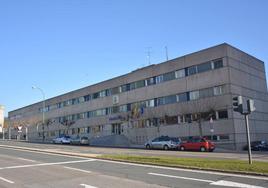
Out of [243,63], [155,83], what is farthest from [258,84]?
[155,83]

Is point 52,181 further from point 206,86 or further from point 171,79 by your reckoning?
point 171,79

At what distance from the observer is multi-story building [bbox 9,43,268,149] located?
43438mm

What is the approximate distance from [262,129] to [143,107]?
1875cm

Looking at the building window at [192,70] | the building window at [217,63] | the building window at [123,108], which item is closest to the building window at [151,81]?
the building window at [123,108]

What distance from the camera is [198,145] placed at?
36.2 metres

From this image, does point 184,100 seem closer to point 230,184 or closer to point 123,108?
point 123,108

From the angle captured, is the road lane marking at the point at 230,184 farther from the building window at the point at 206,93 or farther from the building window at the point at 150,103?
the building window at the point at 150,103

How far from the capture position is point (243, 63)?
47312mm

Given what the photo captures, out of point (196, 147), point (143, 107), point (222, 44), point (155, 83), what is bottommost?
point (196, 147)

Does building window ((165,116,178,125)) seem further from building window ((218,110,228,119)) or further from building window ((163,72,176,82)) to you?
building window ((218,110,228,119))

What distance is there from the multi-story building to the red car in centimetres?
693

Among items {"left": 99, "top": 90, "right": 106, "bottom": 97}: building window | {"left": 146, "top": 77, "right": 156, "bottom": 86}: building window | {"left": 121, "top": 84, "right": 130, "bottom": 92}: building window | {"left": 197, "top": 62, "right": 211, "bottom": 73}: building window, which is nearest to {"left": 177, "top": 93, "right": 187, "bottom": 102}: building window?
{"left": 197, "top": 62, "right": 211, "bottom": 73}: building window

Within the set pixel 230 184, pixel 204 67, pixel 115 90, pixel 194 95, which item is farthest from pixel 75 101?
pixel 230 184

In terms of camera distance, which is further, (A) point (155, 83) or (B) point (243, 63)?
(A) point (155, 83)
